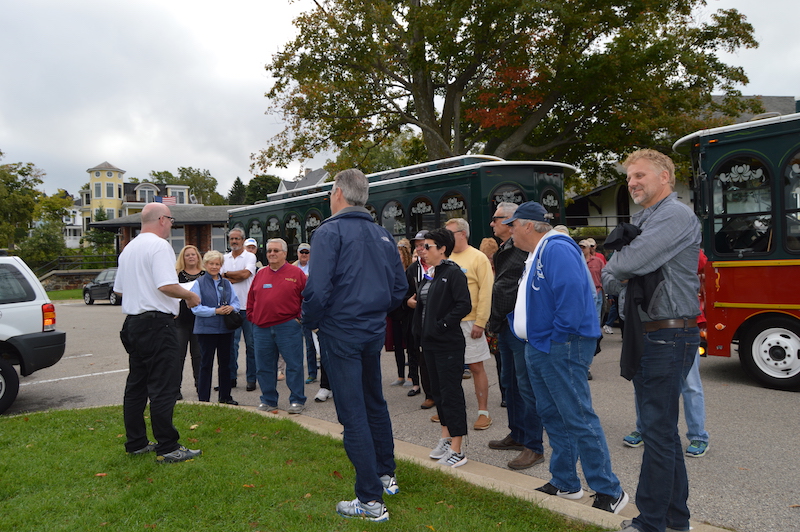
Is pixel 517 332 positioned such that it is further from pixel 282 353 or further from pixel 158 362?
pixel 282 353

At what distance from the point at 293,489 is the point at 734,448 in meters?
3.74

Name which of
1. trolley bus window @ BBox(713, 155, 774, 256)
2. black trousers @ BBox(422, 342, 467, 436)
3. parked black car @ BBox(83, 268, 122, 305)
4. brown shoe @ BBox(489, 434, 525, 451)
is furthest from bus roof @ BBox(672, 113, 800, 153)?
parked black car @ BBox(83, 268, 122, 305)

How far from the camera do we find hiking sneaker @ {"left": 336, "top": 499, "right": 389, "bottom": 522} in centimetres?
368

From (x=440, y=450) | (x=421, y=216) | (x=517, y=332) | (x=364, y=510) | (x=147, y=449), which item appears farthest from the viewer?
(x=421, y=216)

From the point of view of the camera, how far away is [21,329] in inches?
299

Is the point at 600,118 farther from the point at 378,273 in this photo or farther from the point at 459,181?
the point at 378,273

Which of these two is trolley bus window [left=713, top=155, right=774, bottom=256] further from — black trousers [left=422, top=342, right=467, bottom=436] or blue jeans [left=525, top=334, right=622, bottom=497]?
blue jeans [left=525, top=334, right=622, bottom=497]

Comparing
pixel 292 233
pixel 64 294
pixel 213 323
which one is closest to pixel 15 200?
pixel 64 294

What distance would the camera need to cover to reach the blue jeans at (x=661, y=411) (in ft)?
10.5

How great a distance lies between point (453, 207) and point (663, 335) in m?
8.80

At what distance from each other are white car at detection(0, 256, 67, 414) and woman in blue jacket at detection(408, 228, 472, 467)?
538 cm

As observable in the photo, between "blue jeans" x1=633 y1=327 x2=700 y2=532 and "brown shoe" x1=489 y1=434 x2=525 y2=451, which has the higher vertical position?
"blue jeans" x1=633 y1=327 x2=700 y2=532

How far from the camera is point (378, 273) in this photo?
388 cm

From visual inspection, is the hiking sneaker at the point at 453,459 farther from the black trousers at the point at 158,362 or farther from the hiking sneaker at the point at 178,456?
the black trousers at the point at 158,362
